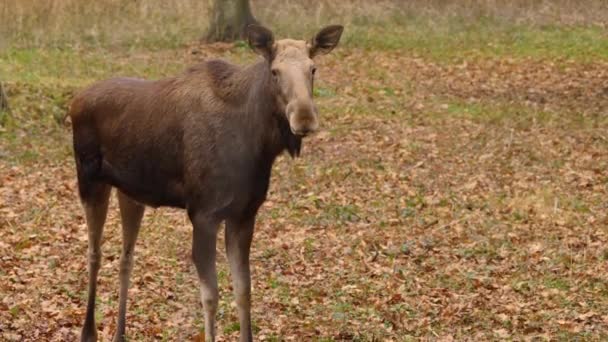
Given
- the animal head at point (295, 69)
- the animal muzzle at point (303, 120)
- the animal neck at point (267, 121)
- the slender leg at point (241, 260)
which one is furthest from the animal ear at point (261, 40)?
the slender leg at point (241, 260)

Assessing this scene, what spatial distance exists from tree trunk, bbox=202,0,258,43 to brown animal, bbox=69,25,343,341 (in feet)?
68.1

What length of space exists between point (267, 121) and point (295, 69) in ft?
1.63

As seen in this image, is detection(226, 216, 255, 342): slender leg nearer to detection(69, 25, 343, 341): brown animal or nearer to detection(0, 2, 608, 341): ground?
detection(69, 25, 343, 341): brown animal

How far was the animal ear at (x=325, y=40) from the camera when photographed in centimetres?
789

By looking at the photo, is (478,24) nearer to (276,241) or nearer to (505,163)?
(505,163)

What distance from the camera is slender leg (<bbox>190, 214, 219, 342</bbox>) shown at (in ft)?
25.5

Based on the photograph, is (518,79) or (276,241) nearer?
(276,241)

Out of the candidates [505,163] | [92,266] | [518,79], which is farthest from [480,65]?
[92,266]

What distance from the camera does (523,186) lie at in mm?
14875

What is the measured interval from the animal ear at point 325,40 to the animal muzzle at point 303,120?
2.68 feet

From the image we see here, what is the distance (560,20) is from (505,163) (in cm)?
1765

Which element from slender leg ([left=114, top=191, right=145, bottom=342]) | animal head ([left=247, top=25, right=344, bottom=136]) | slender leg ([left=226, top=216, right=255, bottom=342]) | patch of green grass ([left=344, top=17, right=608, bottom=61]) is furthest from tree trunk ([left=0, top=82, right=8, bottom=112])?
patch of green grass ([left=344, top=17, right=608, bottom=61])

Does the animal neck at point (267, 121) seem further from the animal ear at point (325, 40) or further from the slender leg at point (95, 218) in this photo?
the slender leg at point (95, 218)

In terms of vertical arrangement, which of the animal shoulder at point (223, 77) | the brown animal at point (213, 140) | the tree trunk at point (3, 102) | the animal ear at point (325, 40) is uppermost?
the animal ear at point (325, 40)
